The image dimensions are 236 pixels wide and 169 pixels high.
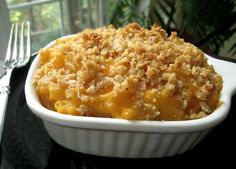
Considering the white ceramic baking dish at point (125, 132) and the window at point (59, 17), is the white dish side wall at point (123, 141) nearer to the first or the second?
the white ceramic baking dish at point (125, 132)

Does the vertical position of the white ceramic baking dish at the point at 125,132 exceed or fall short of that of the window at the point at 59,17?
it exceeds it

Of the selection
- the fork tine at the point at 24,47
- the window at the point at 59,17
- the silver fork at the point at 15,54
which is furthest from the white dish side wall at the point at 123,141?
the window at the point at 59,17

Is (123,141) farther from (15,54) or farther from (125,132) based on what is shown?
(15,54)

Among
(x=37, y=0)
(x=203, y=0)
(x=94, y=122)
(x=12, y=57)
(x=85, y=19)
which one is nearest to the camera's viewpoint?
(x=94, y=122)

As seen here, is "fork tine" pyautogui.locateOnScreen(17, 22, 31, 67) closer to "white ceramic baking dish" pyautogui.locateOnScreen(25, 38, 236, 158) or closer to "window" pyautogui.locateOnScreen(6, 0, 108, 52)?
"white ceramic baking dish" pyautogui.locateOnScreen(25, 38, 236, 158)

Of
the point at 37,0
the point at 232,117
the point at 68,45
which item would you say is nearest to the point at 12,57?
the point at 68,45

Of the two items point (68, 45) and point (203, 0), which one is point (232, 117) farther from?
point (203, 0)
